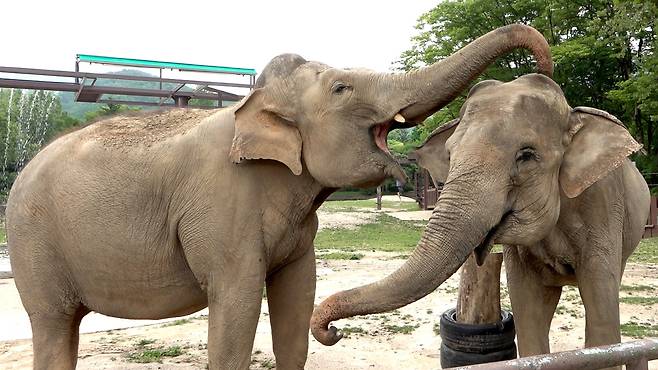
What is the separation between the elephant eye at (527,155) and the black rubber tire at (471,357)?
1.90 meters

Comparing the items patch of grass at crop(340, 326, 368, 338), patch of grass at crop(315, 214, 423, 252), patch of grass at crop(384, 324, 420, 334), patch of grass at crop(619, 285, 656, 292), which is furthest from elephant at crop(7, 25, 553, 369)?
patch of grass at crop(315, 214, 423, 252)

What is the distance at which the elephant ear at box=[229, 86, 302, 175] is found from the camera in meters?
2.67

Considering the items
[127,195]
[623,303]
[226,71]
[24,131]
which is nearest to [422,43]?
[226,71]

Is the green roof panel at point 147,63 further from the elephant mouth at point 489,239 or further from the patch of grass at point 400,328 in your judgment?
the elephant mouth at point 489,239

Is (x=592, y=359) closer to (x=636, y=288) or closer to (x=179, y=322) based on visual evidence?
(x=179, y=322)

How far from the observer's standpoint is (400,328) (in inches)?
242

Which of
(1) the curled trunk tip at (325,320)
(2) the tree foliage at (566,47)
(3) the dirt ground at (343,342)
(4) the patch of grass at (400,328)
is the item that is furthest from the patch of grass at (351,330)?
(2) the tree foliage at (566,47)

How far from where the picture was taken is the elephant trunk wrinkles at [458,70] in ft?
8.18

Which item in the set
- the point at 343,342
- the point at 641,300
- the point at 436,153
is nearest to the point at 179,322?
the point at 343,342

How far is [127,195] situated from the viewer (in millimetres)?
2914

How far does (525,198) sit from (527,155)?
191 mm

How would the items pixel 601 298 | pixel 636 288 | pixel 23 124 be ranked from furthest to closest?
pixel 23 124 → pixel 636 288 → pixel 601 298

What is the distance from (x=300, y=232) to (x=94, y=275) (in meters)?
1.08

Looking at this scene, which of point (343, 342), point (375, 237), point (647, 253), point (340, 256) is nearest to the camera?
point (343, 342)
